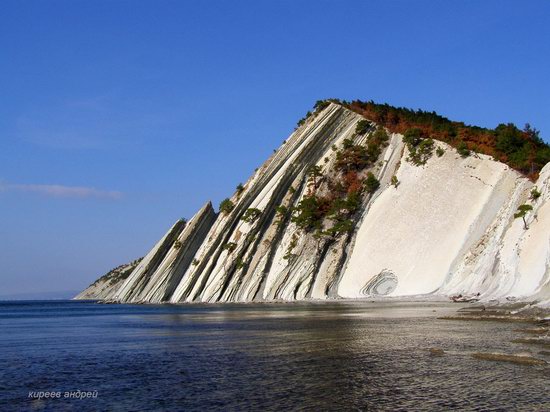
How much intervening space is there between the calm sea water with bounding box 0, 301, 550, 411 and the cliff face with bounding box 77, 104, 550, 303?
65.5 ft

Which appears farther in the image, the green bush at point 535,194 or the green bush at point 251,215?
the green bush at point 251,215

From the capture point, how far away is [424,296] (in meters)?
53.3

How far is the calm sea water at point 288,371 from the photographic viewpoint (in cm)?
1357

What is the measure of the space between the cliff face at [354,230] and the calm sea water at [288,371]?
19959 mm

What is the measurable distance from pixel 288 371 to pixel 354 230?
53.5 meters

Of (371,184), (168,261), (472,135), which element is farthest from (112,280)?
(472,135)

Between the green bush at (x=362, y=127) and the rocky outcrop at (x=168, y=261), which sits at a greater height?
the green bush at (x=362, y=127)

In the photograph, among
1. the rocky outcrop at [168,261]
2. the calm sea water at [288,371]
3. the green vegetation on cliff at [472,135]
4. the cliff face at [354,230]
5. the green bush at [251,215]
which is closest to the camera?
the calm sea water at [288,371]

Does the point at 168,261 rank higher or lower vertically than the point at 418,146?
lower

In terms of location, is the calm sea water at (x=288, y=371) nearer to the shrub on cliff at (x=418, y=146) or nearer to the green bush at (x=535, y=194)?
the green bush at (x=535, y=194)

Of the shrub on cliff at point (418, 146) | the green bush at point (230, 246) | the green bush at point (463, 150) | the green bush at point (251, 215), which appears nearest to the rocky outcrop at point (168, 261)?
the green bush at point (230, 246)

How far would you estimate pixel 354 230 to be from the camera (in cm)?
7025

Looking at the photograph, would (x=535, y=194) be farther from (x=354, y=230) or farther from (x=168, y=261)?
(x=168, y=261)

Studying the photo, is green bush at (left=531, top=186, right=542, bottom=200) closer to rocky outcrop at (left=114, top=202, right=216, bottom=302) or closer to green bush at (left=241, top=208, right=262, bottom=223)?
green bush at (left=241, top=208, right=262, bottom=223)
